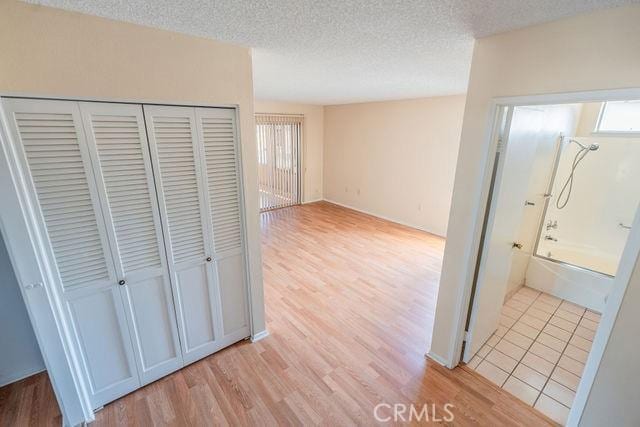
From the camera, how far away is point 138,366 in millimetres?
1885

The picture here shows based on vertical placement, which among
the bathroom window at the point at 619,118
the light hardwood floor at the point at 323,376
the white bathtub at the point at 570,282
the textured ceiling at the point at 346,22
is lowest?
the light hardwood floor at the point at 323,376

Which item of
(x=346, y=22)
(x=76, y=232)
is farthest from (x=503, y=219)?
(x=76, y=232)

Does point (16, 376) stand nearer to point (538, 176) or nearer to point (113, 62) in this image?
point (113, 62)

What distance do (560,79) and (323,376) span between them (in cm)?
233

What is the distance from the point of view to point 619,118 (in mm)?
2893

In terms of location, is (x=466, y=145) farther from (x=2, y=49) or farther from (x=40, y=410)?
(x=40, y=410)

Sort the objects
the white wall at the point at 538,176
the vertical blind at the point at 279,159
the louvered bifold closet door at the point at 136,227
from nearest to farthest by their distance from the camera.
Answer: the louvered bifold closet door at the point at 136,227 → the white wall at the point at 538,176 → the vertical blind at the point at 279,159

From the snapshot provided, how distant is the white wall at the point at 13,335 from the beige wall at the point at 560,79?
306 cm

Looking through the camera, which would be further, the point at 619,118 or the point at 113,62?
the point at 619,118

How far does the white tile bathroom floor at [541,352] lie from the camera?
76.8 inches

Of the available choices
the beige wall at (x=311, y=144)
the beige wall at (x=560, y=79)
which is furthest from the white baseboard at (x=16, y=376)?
the beige wall at (x=311, y=144)

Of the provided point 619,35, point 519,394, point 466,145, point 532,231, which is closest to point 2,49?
point 466,145

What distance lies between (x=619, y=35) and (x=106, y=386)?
3335 millimetres

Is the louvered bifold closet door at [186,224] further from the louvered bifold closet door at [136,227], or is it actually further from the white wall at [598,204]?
the white wall at [598,204]
